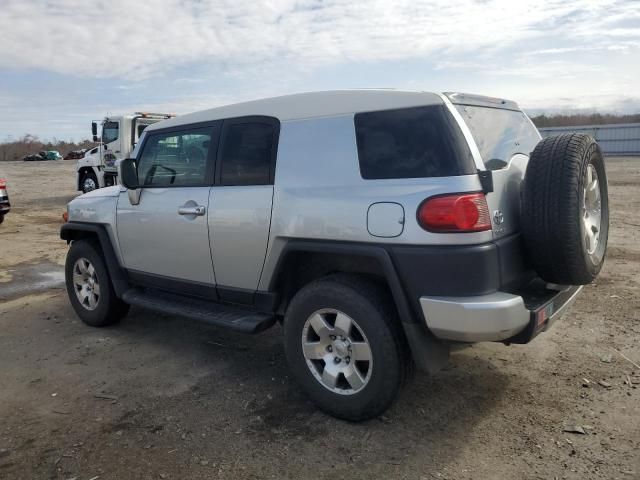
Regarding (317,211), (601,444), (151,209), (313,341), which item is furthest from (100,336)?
(601,444)

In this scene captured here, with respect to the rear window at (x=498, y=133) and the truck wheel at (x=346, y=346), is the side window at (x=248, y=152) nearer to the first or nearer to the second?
the truck wheel at (x=346, y=346)

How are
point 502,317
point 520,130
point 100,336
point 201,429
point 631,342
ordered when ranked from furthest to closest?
point 100,336 → point 631,342 → point 520,130 → point 201,429 → point 502,317

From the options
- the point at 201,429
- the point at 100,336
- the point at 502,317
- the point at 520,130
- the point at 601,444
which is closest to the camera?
the point at 502,317

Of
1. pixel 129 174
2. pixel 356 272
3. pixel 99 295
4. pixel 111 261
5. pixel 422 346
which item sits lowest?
pixel 99 295

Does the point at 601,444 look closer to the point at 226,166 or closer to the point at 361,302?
the point at 361,302

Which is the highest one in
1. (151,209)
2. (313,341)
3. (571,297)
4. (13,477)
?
(151,209)

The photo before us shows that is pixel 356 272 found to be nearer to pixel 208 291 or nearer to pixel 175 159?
pixel 208 291

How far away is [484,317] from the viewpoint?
9.16 ft

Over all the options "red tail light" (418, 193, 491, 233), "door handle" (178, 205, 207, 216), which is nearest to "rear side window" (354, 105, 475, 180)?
"red tail light" (418, 193, 491, 233)

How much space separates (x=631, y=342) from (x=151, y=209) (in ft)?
13.4

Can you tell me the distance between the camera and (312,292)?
3.37 metres

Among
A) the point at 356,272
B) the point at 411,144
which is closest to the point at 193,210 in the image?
the point at 356,272

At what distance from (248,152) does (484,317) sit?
204 cm

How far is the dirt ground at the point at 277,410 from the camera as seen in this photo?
2.93 meters
